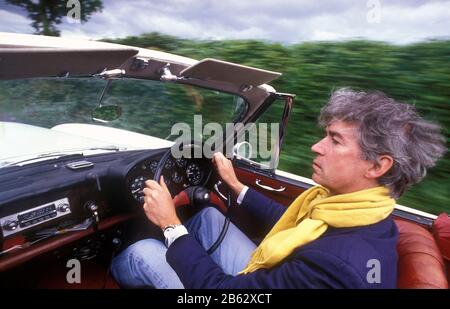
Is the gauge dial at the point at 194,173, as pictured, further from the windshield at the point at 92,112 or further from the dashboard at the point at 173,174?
the windshield at the point at 92,112

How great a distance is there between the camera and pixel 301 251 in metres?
1.24

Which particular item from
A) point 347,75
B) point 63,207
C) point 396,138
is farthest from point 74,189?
point 347,75

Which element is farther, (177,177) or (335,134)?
(177,177)

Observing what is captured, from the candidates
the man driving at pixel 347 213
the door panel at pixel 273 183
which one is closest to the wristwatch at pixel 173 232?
the man driving at pixel 347 213

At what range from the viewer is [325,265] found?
116 centimetres

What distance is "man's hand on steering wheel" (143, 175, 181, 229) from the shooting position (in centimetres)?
158

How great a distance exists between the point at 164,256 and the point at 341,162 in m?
0.94

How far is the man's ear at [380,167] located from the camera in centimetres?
134

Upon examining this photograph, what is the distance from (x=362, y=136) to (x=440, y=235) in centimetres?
69

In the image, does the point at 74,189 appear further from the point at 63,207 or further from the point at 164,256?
the point at 164,256

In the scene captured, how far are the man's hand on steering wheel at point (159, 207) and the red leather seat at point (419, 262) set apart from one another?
88 centimetres

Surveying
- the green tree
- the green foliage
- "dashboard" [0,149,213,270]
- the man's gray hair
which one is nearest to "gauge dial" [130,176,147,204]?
"dashboard" [0,149,213,270]
